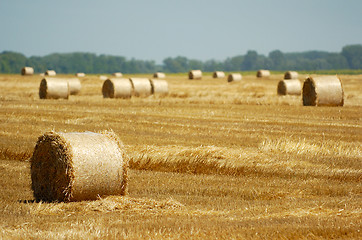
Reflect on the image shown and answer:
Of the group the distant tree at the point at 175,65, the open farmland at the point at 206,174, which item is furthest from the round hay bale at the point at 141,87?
the distant tree at the point at 175,65

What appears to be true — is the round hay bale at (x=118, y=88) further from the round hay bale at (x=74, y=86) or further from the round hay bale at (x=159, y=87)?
the round hay bale at (x=74, y=86)

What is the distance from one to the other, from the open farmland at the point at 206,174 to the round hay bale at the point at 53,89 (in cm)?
386

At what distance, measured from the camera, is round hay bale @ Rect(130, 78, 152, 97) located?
30.6 metres

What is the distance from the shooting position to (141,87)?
31.0m

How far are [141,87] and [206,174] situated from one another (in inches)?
729

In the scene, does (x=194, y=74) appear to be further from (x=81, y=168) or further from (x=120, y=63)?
(x=120, y=63)

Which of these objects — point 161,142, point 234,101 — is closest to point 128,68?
point 234,101

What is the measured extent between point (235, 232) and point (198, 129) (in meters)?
10.6

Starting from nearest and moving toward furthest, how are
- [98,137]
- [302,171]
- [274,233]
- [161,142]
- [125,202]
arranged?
1. [274,233]
2. [125,202]
3. [98,137]
4. [302,171]
5. [161,142]

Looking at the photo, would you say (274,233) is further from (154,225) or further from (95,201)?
(95,201)

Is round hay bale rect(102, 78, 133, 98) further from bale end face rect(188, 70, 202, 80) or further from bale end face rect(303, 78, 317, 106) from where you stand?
bale end face rect(188, 70, 202, 80)

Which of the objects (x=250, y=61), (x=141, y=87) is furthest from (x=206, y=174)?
(x=250, y=61)

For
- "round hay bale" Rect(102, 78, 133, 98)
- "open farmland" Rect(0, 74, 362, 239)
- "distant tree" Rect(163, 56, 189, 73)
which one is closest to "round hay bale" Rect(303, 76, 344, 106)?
"open farmland" Rect(0, 74, 362, 239)

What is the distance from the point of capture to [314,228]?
294 inches
